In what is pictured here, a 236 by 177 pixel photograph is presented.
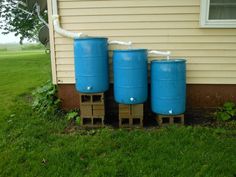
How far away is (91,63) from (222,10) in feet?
7.23

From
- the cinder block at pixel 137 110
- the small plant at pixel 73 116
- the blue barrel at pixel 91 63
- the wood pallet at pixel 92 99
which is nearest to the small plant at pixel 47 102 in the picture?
the small plant at pixel 73 116

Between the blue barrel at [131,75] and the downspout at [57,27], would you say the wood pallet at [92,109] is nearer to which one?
the blue barrel at [131,75]

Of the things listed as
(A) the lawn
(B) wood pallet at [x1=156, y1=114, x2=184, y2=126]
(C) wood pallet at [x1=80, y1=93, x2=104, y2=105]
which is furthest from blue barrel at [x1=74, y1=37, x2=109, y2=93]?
(B) wood pallet at [x1=156, y1=114, x2=184, y2=126]

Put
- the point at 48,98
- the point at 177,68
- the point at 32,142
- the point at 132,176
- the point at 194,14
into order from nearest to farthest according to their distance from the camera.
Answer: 1. the point at 132,176
2. the point at 32,142
3. the point at 177,68
4. the point at 194,14
5. the point at 48,98

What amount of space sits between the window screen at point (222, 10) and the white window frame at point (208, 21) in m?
0.08

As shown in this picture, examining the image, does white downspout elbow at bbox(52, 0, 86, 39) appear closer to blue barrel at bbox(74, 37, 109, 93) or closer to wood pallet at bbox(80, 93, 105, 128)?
blue barrel at bbox(74, 37, 109, 93)

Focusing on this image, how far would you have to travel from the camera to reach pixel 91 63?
4.66 meters

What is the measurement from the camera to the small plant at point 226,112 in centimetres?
490

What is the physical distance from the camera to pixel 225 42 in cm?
495

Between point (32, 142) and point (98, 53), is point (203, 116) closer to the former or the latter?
point (98, 53)

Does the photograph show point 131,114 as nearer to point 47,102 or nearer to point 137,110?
point 137,110

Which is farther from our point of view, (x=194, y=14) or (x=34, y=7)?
(x=34, y=7)

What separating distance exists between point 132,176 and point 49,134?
1727 millimetres

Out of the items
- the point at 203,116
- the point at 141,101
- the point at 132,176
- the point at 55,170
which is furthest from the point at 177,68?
the point at 55,170
